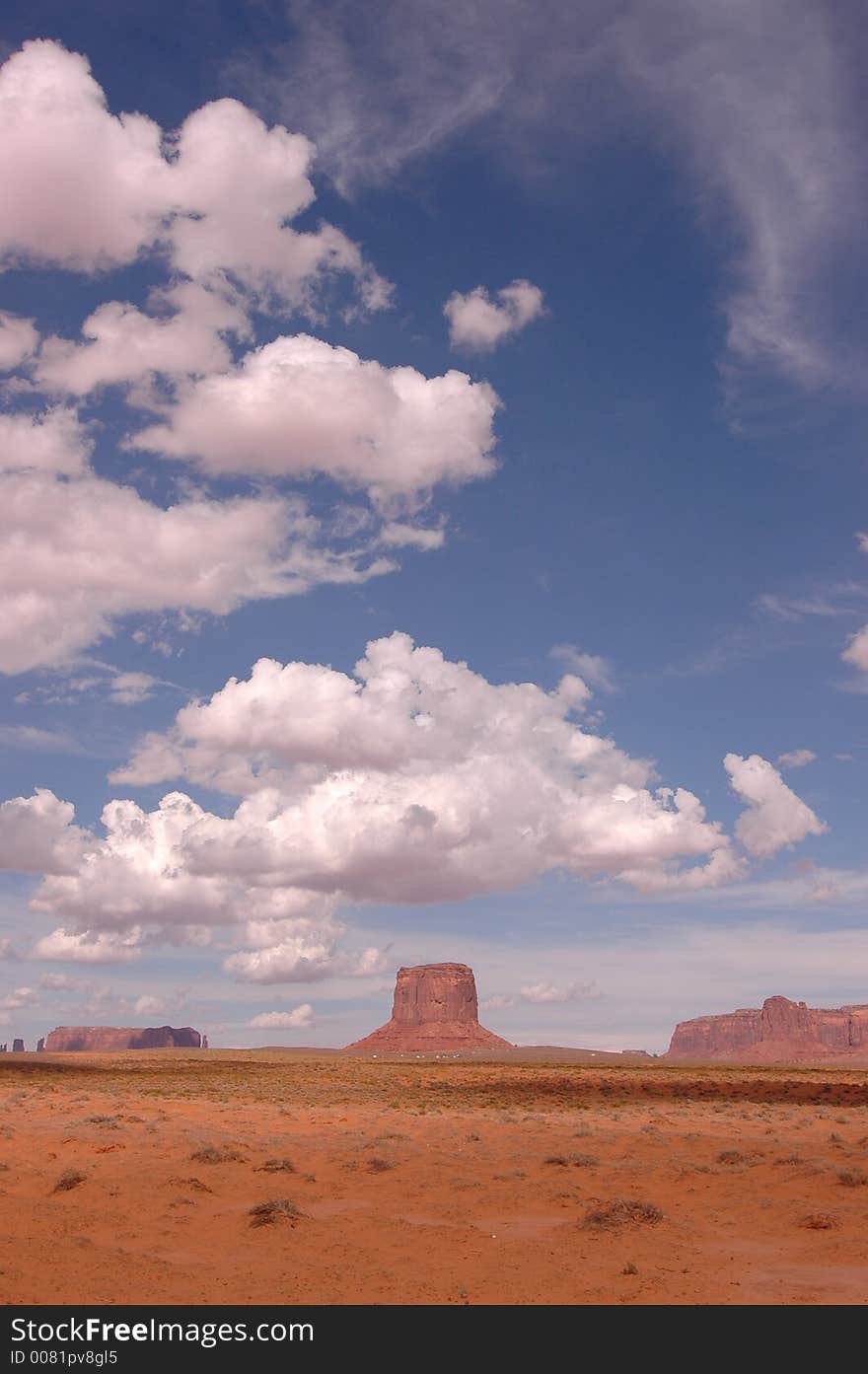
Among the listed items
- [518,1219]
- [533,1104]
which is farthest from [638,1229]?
[533,1104]

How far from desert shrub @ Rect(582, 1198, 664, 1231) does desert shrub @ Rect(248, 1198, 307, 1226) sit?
4.76 meters

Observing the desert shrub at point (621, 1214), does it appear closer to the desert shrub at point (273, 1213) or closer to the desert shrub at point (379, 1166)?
the desert shrub at point (273, 1213)

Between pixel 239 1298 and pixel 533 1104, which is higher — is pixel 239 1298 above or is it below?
above

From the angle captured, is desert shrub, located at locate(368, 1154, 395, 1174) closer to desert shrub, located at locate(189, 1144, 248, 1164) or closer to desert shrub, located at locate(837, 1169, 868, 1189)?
desert shrub, located at locate(189, 1144, 248, 1164)

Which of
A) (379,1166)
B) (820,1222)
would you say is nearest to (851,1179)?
(820,1222)

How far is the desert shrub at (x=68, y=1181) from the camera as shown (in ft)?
60.5

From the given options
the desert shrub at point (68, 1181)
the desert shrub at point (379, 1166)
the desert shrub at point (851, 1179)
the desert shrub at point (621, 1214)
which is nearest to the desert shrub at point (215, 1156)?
the desert shrub at point (379, 1166)

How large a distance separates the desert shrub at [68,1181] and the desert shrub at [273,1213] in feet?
13.2

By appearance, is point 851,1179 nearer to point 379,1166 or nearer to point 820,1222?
point 820,1222

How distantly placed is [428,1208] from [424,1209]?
4.8 inches

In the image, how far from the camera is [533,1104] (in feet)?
134

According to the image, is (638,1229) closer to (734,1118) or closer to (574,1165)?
(574,1165)
